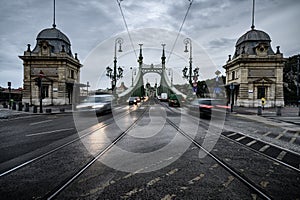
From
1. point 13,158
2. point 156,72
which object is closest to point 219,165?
point 13,158

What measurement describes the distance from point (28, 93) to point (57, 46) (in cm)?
1007

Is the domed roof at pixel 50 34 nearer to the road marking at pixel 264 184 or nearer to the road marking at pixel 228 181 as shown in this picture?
the road marking at pixel 228 181

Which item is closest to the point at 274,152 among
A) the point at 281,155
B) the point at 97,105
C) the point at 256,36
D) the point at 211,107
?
the point at 281,155

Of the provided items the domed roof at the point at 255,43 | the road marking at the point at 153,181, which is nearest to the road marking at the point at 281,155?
the road marking at the point at 153,181

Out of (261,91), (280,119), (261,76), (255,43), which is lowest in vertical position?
(280,119)

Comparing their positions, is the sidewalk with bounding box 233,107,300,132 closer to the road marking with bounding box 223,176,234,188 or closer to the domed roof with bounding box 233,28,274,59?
the road marking with bounding box 223,176,234,188

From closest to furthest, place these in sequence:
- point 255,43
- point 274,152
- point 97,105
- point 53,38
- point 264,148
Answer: point 274,152
point 264,148
point 97,105
point 255,43
point 53,38

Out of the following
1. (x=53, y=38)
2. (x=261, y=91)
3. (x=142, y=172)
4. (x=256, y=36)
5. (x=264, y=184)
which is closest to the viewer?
(x=264, y=184)

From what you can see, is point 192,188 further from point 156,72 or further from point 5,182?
point 156,72

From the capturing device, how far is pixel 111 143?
24.2 ft

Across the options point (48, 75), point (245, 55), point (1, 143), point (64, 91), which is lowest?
point (1, 143)

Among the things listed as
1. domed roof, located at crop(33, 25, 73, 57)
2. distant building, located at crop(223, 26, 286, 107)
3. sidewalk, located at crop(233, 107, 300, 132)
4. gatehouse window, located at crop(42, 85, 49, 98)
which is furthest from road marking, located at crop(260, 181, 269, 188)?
domed roof, located at crop(33, 25, 73, 57)

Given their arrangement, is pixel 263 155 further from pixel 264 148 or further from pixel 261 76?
pixel 261 76

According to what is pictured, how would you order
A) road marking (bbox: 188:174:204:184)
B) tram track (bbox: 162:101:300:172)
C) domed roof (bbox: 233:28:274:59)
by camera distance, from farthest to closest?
domed roof (bbox: 233:28:274:59)
tram track (bbox: 162:101:300:172)
road marking (bbox: 188:174:204:184)
